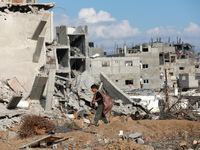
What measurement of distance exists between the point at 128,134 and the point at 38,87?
6409mm

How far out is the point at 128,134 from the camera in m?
7.29

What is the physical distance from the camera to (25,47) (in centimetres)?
1488

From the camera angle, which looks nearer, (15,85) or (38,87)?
(38,87)

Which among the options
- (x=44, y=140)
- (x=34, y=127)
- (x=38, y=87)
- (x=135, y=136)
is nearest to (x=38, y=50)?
(x=38, y=87)

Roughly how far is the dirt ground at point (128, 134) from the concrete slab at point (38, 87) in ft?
13.4

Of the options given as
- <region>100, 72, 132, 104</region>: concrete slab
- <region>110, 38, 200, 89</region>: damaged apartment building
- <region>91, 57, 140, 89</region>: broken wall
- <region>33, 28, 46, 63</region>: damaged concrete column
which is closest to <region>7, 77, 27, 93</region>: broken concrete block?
<region>33, 28, 46, 63</region>: damaged concrete column

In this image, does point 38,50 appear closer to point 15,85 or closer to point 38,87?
point 15,85

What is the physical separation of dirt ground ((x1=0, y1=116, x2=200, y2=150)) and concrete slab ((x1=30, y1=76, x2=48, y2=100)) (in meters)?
4.09

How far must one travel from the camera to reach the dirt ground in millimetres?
6488

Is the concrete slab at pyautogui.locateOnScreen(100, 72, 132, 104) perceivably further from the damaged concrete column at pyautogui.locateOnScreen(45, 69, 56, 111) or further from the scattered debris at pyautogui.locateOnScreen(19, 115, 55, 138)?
the scattered debris at pyautogui.locateOnScreen(19, 115, 55, 138)

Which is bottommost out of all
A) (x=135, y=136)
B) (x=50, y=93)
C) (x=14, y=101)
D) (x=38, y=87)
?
(x=135, y=136)

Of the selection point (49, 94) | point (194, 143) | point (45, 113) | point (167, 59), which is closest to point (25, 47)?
point (49, 94)

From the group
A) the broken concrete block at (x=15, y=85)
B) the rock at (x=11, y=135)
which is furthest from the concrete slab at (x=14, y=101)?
the broken concrete block at (x=15, y=85)

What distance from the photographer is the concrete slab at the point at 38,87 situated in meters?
12.3
